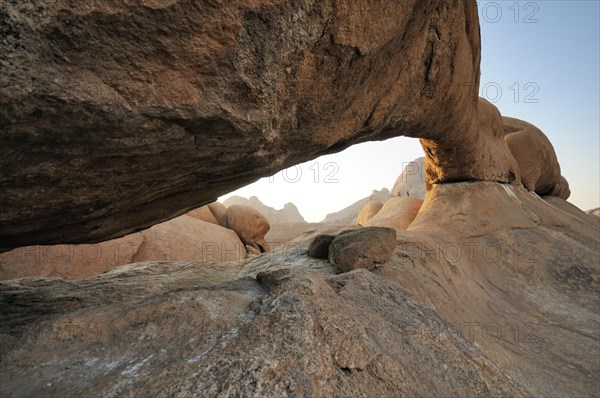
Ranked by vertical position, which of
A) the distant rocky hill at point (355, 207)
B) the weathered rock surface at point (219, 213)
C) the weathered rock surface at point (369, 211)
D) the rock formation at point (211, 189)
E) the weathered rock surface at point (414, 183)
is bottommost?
the distant rocky hill at point (355, 207)

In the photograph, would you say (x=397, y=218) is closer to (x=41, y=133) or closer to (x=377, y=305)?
(x=377, y=305)

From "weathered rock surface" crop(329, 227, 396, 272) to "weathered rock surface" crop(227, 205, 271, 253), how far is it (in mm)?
8203

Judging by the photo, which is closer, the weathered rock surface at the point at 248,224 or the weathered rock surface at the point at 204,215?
the weathered rock surface at the point at 204,215

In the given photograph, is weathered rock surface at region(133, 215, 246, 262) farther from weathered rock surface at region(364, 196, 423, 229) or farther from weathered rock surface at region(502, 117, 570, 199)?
weathered rock surface at region(502, 117, 570, 199)

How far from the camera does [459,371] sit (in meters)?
1.73

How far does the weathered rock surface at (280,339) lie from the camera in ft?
4.46

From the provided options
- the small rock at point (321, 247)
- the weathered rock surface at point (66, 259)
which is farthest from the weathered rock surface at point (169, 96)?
the weathered rock surface at point (66, 259)

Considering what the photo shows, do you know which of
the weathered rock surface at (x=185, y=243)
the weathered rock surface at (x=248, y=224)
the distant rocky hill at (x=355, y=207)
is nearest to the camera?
the weathered rock surface at (x=185, y=243)

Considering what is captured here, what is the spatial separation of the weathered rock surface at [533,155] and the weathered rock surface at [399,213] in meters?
2.63

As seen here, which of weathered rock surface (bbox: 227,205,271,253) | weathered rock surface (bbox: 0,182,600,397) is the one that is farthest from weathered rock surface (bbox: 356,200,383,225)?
weathered rock surface (bbox: 0,182,600,397)

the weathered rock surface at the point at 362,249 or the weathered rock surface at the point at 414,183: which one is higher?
the weathered rock surface at the point at 362,249

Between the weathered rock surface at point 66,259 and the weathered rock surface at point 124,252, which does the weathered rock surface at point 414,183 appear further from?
the weathered rock surface at point 66,259

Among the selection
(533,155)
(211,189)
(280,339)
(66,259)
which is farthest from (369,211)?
(280,339)

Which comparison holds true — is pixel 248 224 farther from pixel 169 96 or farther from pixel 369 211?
pixel 169 96
